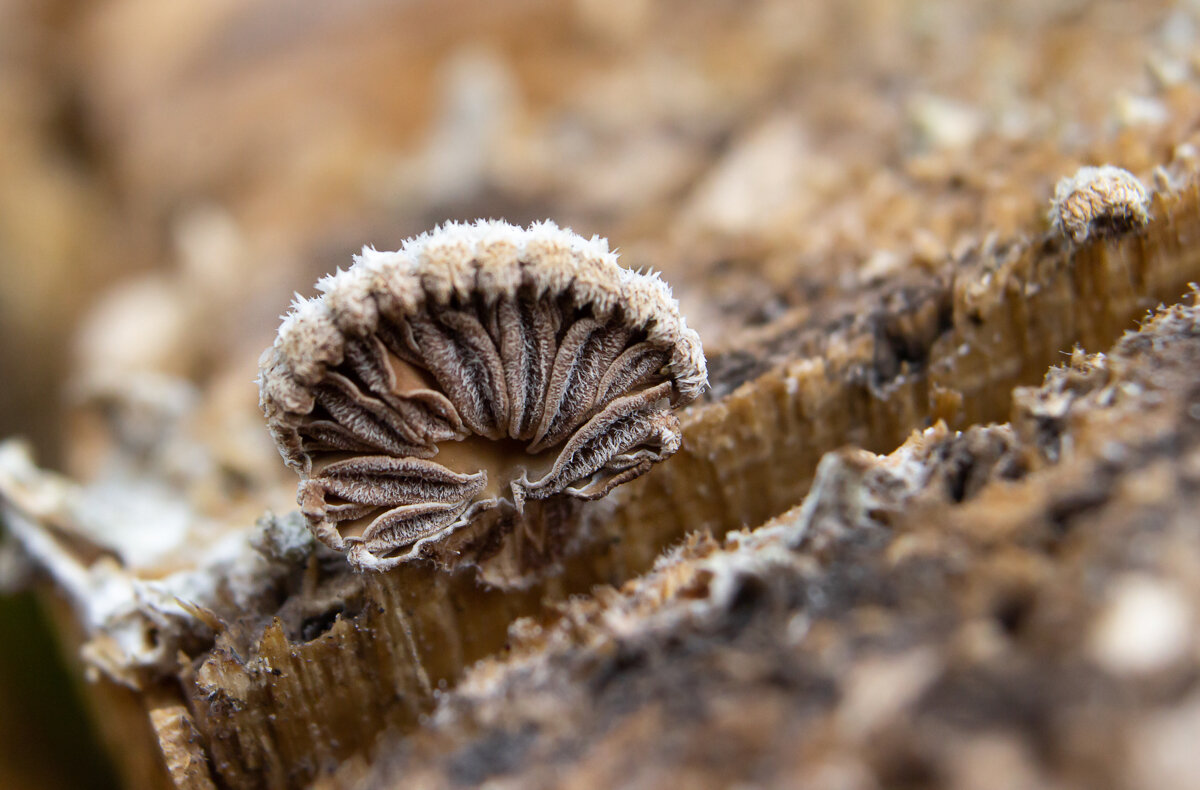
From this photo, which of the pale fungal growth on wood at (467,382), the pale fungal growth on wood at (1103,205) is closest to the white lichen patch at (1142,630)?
the pale fungal growth on wood at (467,382)

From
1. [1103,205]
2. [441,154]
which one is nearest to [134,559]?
[1103,205]

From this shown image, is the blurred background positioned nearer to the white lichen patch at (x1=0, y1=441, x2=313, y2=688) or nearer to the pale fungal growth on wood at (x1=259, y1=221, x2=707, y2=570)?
the white lichen patch at (x1=0, y1=441, x2=313, y2=688)

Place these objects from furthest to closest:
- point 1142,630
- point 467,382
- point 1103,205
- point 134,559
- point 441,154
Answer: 1. point 441,154
2. point 134,559
3. point 1103,205
4. point 467,382
5. point 1142,630

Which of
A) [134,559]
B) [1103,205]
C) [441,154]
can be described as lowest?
[1103,205]

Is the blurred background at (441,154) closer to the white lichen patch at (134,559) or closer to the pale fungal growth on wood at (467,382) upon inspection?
the white lichen patch at (134,559)

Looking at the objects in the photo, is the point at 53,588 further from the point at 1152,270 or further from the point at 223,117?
the point at 223,117

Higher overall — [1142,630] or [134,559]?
[134,559]

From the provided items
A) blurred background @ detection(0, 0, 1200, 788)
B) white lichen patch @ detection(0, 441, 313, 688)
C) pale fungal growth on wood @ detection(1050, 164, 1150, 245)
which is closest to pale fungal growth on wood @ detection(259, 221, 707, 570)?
white lichen patch @ detection(0, 441, 313, 688)

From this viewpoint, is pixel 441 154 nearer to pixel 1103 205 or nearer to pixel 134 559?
pixel 134 559
